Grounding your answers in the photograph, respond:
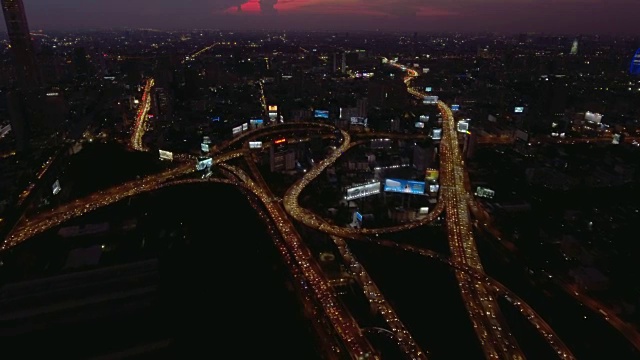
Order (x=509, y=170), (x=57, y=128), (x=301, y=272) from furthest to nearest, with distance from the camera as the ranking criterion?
(x=57, y=128) < (x=509, y=170) < (x=301, y=272)

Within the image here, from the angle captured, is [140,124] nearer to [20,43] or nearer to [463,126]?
[20,43]

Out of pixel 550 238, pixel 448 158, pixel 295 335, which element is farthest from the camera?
pixel 448 158

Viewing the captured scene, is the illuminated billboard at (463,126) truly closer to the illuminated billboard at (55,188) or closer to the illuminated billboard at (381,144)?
the illuminated billboard at (381,144)

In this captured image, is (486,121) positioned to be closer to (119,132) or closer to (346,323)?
(346,323)

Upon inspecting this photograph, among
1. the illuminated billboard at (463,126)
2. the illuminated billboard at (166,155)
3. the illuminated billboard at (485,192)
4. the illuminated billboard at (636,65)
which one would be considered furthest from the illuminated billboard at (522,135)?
the illuminated billboard at (636,65)

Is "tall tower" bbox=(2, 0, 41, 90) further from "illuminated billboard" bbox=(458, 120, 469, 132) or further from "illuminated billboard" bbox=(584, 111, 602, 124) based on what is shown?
"illuminated billboard" bbox=(584, 111, 602, 124)

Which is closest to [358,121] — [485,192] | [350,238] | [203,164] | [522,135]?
[522,135]

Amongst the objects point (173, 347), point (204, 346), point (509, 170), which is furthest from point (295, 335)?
point (509, 170)

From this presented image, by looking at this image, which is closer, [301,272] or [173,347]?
[173,347]
